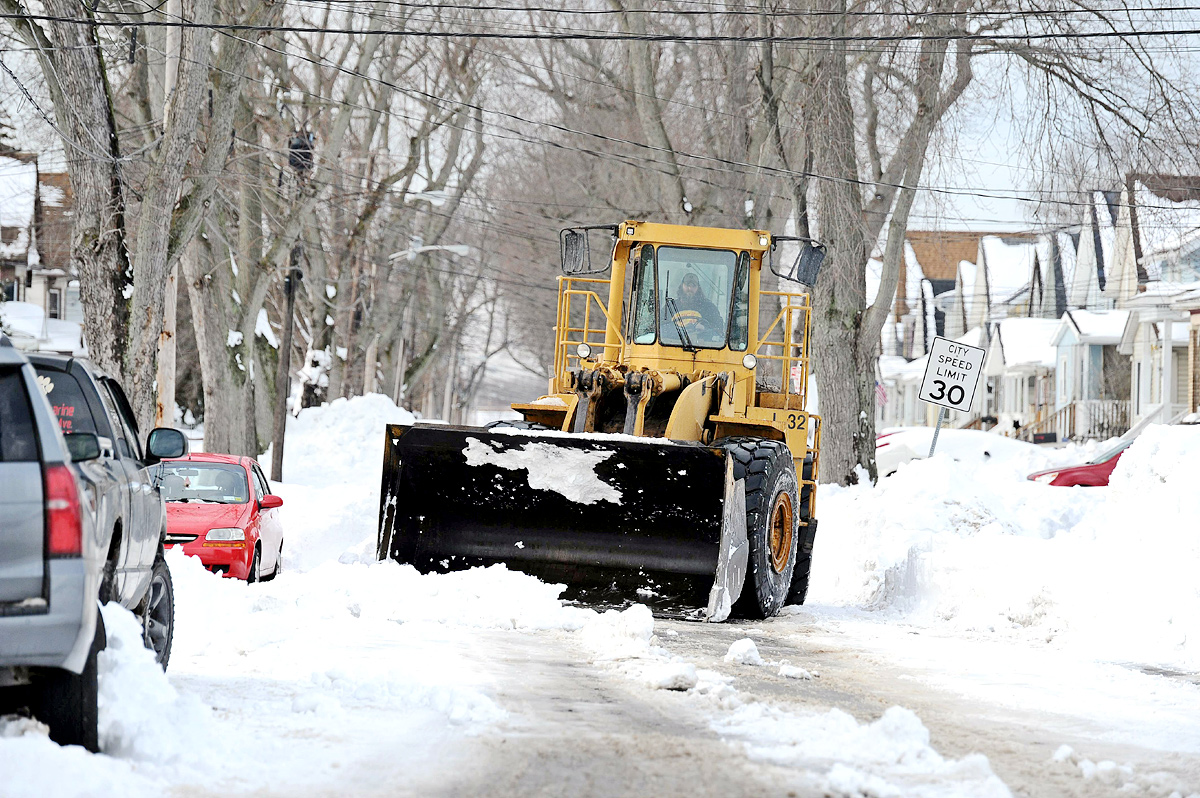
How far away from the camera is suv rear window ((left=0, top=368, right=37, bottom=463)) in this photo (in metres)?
4.69

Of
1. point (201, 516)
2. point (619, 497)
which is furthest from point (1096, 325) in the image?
point (619, 497)

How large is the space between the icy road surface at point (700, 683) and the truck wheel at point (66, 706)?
0.24 feet

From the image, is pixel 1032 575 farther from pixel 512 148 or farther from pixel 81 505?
pixel 512 148

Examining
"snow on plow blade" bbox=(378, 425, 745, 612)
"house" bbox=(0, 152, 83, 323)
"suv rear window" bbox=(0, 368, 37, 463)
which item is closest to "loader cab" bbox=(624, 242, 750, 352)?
"snow on plow blade" bbox=(378, 425, 745, 612)

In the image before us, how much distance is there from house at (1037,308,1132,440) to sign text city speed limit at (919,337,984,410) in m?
27.6

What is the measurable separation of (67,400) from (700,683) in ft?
10.7

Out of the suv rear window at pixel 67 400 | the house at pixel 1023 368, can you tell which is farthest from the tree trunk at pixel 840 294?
the house at pixel 1023 368

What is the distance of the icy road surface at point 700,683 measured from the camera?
4965 mm

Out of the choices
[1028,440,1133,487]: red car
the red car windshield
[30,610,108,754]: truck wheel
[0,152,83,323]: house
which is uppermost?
[0,152,83,323]: house

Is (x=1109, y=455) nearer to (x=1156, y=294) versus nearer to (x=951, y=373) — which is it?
(x=951, y=373)

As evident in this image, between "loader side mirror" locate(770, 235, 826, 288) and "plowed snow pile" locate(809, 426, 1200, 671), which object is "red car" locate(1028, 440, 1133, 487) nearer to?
"plowed snow pile" locate(809, 426, 1200, 671)

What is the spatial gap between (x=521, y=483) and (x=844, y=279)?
1224 cm

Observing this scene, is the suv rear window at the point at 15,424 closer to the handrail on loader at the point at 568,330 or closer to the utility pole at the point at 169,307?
the handrail on loader at the point at 568,330

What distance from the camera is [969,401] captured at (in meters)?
17.6
